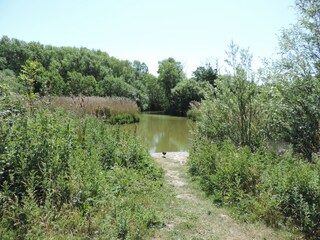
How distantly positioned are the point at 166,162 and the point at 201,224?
4.12 m

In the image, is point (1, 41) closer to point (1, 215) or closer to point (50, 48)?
point (50, 48)

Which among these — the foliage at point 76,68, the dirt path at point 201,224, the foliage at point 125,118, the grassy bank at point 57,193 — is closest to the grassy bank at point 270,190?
the dirt path at point 201,224

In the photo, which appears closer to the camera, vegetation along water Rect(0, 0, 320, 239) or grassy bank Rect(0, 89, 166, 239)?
grassy bank Rect(0, 89, 166, 239)

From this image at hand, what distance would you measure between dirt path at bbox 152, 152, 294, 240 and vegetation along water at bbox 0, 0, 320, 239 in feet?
0.33

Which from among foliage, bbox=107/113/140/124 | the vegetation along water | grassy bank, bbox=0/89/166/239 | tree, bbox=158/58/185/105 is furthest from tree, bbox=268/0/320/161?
tree, bbox=158/58/185/105

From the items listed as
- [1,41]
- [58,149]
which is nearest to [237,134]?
[58,149]

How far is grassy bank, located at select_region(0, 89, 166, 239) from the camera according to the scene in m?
2.86

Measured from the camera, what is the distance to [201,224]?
3.59 m

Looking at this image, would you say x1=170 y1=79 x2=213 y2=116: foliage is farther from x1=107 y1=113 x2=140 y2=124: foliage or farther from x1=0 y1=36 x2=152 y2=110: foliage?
x1=107 y1=113 x2=140 y2=124: foliage

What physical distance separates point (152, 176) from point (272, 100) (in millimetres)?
3951

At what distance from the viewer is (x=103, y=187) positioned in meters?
3.72

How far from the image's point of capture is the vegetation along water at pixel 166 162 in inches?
122

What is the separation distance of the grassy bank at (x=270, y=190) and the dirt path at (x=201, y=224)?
0.21 m

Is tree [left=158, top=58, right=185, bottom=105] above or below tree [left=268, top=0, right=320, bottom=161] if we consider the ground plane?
above
